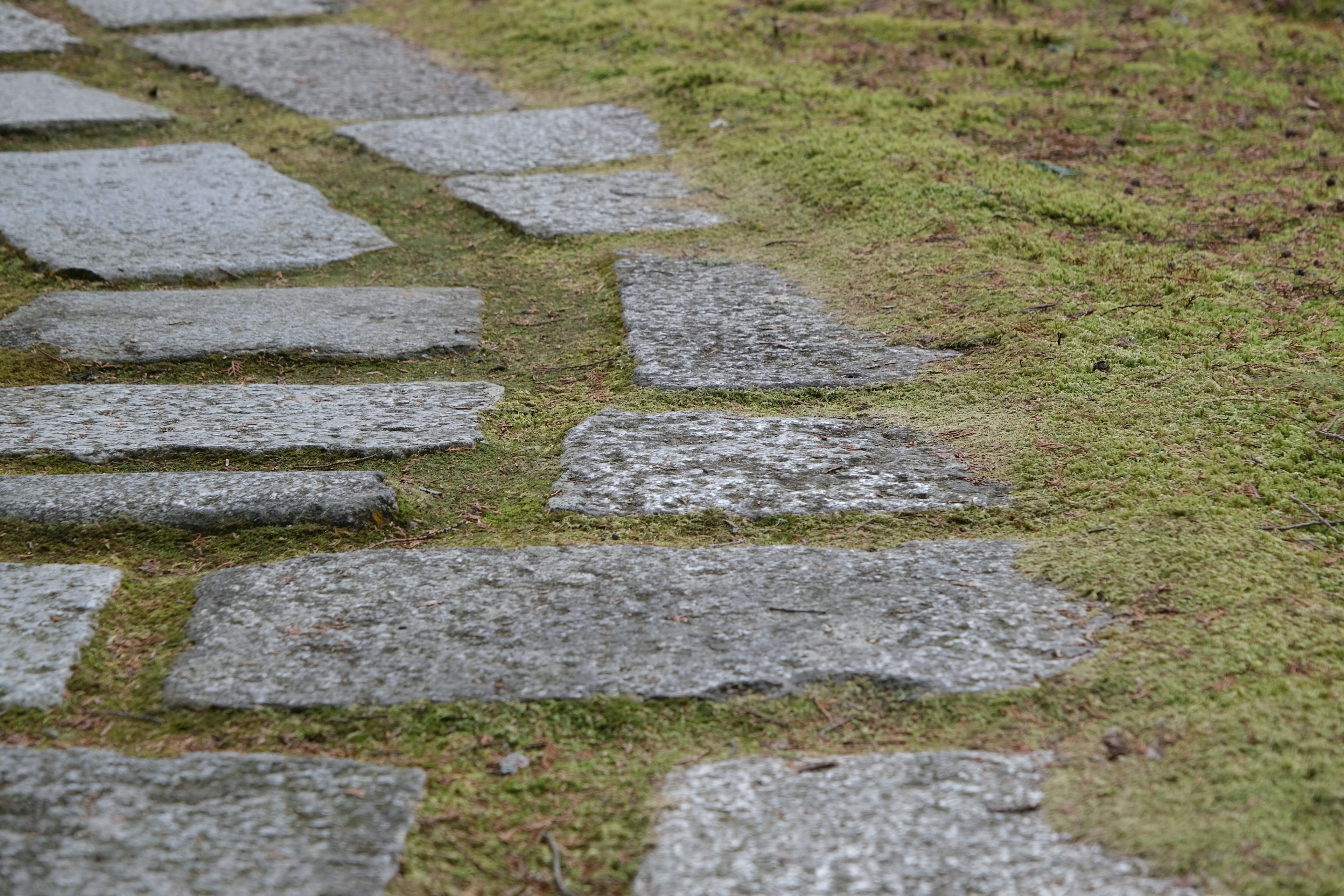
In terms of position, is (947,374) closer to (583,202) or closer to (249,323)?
(583,202)

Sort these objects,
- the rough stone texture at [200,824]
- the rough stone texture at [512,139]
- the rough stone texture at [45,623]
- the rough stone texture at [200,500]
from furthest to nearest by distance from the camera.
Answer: the rough stone texture at [512,139]
the rough stone texture at [200,500]
the rough stone texture at [45,623]
the rough stone texture at [200,824]

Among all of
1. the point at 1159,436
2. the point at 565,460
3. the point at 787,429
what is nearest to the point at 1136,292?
the point at 1159,436

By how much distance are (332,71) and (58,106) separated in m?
0.98

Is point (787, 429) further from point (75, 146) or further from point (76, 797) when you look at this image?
point (75, 146)

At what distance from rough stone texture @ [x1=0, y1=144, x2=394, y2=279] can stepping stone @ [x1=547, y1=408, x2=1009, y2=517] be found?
127cm

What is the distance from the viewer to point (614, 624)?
1.61 meters

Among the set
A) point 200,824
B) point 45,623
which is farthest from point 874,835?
point 45,623

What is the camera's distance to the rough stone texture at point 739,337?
Answer: 2.34 m

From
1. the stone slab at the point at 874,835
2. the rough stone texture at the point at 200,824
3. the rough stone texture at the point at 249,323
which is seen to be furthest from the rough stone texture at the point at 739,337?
the rough stone texture at the point at 200,824

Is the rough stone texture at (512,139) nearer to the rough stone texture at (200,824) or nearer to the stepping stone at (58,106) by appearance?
the stepping stone at (58,106)

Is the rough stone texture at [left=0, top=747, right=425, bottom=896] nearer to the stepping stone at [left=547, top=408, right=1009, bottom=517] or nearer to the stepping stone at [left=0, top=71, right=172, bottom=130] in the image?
the stepping stone at [left=547, top=408, right=1009, bottom=517]

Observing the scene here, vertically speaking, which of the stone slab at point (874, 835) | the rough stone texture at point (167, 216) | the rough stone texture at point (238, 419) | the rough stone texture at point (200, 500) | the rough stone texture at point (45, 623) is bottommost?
the stone slab at point (874, 835)

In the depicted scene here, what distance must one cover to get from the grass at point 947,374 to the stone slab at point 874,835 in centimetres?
4

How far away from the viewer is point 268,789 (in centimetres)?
133
